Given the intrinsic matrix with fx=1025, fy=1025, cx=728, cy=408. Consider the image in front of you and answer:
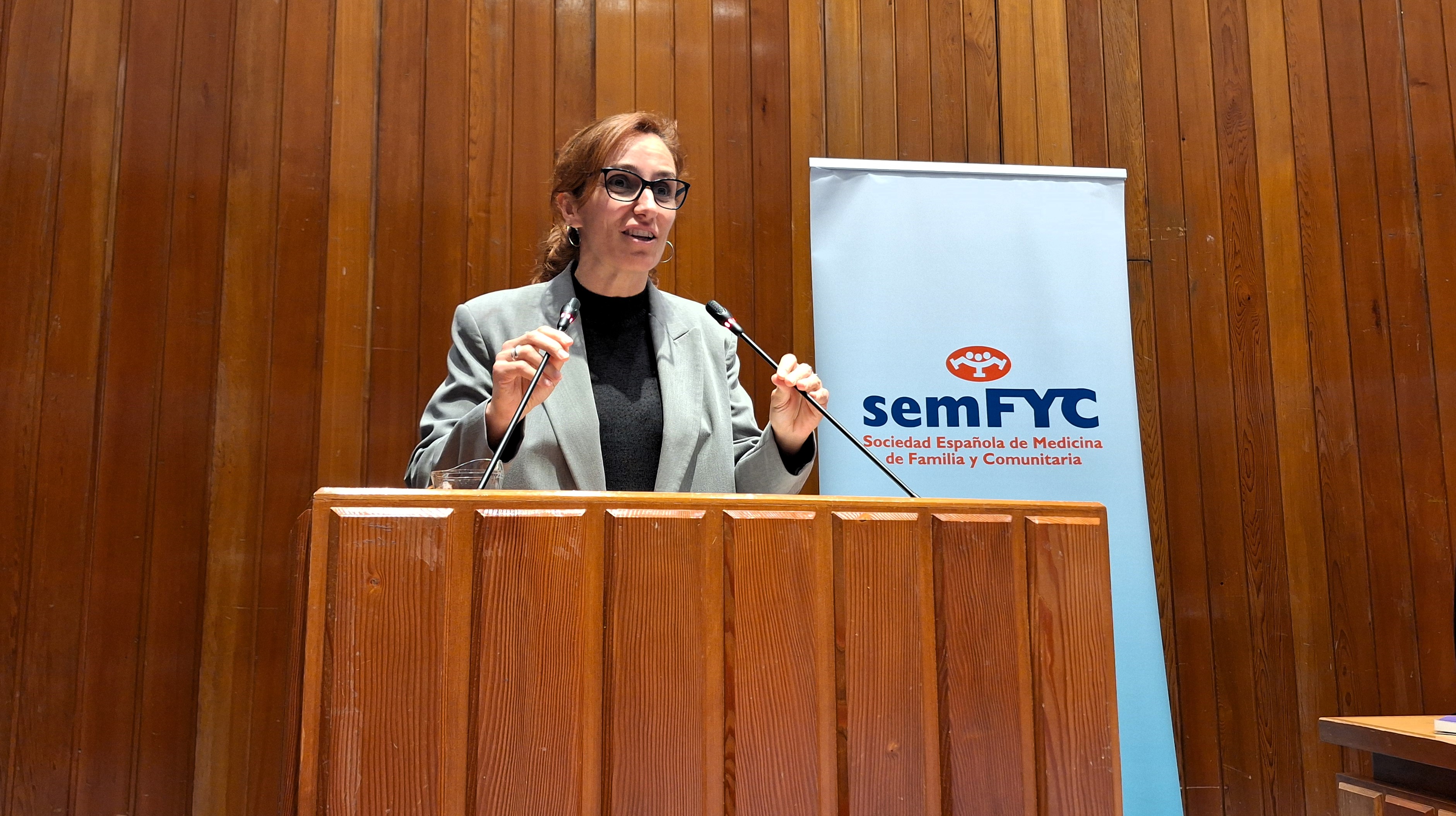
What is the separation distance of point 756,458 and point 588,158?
24.5 inches

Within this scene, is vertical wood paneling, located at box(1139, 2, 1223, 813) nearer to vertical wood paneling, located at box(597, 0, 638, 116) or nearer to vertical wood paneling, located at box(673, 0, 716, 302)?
vertical wood paneling, located at box(673, 0, 716, 302)

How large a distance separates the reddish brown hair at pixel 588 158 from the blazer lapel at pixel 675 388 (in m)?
0.20

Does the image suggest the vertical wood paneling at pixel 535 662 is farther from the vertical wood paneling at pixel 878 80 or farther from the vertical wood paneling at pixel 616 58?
the vertical wood paneling at pixel 878 80

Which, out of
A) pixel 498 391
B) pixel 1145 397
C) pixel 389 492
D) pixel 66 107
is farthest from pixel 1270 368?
pixel 66 107

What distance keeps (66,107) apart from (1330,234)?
3.32 meters

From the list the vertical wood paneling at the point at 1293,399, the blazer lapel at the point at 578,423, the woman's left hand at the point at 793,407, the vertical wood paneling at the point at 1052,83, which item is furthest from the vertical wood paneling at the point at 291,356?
the vertical wood paneling at the point at 1293,399

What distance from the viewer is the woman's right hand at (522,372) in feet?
4.14

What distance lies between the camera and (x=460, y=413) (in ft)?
5.32

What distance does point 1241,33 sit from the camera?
9.57ft

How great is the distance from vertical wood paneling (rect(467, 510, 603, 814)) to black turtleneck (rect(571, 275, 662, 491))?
2.00 ft

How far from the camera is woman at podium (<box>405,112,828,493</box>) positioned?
1583mm

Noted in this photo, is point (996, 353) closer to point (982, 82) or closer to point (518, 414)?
point (982, 82)

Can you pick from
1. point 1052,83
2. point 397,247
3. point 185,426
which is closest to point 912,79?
point 1052,83

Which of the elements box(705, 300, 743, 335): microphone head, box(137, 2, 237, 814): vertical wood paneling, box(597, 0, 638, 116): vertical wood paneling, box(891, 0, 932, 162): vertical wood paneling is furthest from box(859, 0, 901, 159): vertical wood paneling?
box(137, 2, 237, 814): vertical wood paneling
